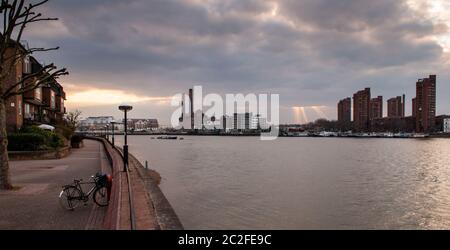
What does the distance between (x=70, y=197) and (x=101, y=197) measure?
51.0 inches

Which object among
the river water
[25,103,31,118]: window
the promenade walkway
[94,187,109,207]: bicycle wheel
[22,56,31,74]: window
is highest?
[22,56,31,74]: window

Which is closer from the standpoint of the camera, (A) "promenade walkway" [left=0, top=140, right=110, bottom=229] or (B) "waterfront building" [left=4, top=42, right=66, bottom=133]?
(A) "promenade walkway" [left=0, top=140, right=110, bottom=229]

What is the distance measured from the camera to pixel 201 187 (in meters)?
26.6

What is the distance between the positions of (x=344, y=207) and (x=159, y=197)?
1173cm

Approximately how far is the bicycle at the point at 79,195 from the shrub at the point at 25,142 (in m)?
18.6

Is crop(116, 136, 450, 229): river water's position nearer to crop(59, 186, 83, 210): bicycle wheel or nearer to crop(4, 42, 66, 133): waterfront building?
crop(59, 186, 83, 210): bicycle wheel

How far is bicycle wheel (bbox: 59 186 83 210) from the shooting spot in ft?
36.3

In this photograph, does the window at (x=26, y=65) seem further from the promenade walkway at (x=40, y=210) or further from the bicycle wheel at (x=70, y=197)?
the bicycle wheel at (x=70, y=197)

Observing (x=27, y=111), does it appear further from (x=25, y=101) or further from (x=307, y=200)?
(x=307, y=200)

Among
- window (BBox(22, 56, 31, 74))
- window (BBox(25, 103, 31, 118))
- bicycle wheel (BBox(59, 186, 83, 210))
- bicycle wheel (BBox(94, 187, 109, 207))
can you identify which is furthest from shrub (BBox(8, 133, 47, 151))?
bicycle wheel (BBox(59, 186, 83, 210))

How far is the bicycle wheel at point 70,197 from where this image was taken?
436 inches

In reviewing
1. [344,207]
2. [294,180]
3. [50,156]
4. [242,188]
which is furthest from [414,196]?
[50,156]

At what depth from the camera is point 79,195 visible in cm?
1138

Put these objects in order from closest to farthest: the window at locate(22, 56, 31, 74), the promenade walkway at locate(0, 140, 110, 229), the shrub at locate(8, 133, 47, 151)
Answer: the promenade walkway at locate(0, 140, 110, 229), the shrub at locate(8, 133, 47, 151), the window at locate(22, 56, 31, 74)
